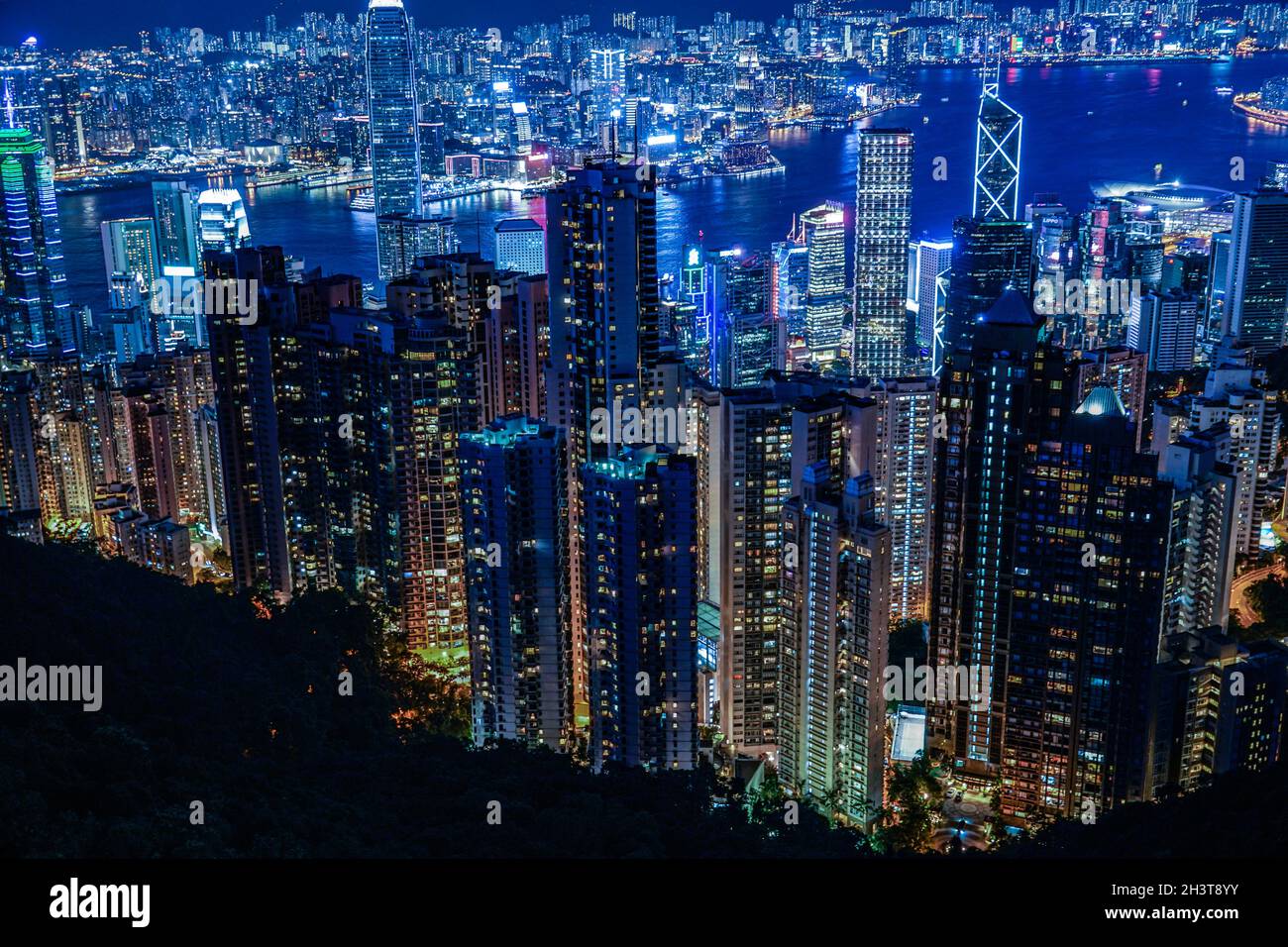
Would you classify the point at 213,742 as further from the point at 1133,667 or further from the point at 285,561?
the point at 285,561

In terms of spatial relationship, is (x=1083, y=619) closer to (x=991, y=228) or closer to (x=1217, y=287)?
(x=991, y=228)

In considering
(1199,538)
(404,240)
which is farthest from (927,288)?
(1199,538)

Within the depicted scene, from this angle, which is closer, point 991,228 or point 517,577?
point 517,577

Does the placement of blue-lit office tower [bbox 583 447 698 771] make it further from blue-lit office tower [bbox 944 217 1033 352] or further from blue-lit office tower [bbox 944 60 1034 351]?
blue-lit office tower [bbox 944 217 1033 352]

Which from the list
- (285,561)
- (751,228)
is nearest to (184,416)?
(285,561)

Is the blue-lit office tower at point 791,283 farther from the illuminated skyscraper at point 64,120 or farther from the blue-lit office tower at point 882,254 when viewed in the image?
the illuminated skyscraper at point 64,120

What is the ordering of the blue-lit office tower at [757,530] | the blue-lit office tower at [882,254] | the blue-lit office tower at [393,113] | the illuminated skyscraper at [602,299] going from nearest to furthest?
the blue-lit office tower at [757,530] → the illuminated skyscraper at [602,299] → the blue-lit office tower at [882,254] → the blue-lit office tower at [393,113]

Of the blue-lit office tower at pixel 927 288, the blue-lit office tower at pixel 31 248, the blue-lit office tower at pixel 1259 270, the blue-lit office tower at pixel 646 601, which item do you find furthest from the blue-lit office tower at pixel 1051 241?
the blue-lit office tower at pixel 31 248
